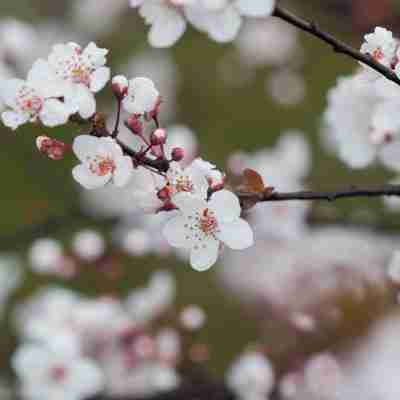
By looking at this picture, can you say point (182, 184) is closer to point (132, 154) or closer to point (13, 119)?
point (132, 154)

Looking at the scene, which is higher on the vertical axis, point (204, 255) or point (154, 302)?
point (154, 302)

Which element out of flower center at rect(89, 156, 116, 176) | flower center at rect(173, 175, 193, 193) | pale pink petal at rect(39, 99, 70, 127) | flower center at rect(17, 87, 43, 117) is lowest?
flower center at rect(173, 175, 193, 193)

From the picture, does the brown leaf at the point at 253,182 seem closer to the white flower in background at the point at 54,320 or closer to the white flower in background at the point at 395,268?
the white flower in background at the point at 395,268

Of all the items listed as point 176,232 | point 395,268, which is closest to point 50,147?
point 176,232

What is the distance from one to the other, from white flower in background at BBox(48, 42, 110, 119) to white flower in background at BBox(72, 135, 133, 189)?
0.03 metres

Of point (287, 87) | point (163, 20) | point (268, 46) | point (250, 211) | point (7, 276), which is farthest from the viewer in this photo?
point (268, 46)

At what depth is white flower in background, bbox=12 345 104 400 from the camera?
4.76ft

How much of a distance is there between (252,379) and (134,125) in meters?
0.60

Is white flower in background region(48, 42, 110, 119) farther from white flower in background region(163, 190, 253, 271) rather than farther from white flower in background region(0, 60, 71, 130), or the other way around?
white flower in background region(163, 190, 253, 271)

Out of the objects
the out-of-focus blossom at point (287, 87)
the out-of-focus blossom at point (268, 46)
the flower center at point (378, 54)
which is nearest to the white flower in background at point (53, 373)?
the flower center at point (378, 54)

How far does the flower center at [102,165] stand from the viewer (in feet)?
2.67

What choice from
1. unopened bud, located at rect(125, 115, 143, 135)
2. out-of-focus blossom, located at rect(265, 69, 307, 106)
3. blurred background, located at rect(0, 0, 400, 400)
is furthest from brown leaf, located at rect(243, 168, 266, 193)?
out-of-focus blossom, located at rect(265, 69, 307, 106)

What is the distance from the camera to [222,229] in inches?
33.3

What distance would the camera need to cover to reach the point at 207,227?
2.75ft
